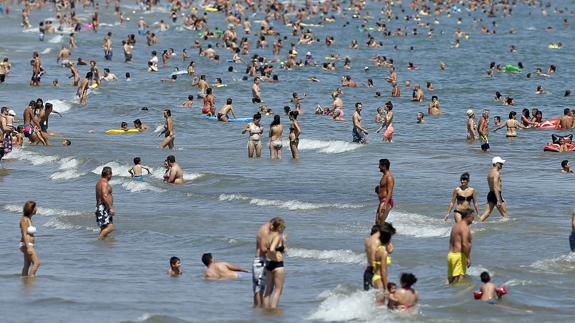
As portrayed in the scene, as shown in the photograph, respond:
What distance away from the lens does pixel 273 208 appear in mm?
23172

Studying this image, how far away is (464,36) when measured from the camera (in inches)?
2768

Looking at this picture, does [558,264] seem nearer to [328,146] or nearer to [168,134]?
[328,146]

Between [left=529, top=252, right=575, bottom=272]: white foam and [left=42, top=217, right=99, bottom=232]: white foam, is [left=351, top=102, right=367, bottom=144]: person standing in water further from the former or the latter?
[left=529, top=252, right=575, bottom=272]: white foam

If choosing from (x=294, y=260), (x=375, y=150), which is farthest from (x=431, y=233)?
(x=375, y=150)

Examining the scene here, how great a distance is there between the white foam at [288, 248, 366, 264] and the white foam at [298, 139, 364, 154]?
13.0 meters

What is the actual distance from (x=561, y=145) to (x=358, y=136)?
5.31 metres

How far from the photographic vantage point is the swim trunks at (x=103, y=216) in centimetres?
1967

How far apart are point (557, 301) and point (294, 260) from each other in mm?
4422

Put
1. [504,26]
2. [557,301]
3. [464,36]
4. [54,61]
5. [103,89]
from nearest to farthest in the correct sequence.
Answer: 1. [557,301]
2. [103,89]
3. [54,61]
4. [464,36]
5. [504,26]

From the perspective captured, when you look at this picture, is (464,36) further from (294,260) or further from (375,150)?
(294,260)

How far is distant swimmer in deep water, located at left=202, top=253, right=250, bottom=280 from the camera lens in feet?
55.2

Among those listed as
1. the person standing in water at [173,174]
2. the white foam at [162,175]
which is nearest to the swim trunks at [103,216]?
the person standing in water at [173,174]

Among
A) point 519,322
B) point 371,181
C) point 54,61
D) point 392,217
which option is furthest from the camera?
point 54,61

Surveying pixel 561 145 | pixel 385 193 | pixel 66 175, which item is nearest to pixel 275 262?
pixel 385 193
